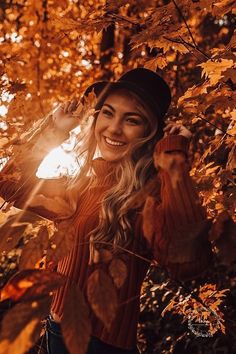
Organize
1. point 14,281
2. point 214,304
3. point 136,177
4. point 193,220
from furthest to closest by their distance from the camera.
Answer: point 214,304 < point 136,177 < point 193,220 < point 14,281

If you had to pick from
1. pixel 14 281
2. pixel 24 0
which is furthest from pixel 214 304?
pixel 24 0

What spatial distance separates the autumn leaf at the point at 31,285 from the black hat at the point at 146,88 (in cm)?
107

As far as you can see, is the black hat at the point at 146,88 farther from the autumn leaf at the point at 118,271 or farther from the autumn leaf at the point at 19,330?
the autumn leaf at the point at 19,330

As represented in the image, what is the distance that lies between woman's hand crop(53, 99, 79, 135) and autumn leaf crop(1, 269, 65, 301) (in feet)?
3.38

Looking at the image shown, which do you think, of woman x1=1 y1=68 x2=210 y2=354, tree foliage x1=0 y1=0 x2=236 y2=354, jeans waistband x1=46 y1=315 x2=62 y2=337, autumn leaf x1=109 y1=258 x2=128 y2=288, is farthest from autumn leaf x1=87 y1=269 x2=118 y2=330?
jeans waistband x1=46 y1=315 x2=62 y2=337

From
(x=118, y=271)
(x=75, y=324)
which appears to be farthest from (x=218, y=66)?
(x=75, y=324)

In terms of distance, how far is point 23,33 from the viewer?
798 centimetres

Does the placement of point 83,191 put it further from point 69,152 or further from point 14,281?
point 14,281

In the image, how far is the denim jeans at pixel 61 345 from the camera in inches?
66.4

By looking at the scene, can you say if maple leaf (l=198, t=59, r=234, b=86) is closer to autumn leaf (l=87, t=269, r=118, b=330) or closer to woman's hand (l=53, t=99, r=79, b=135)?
woman's hand (l=53, t=99, r=79, b=135)

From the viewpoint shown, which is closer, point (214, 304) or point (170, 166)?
point (170, 166)

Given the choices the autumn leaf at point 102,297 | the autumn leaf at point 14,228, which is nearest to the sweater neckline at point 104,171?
the autumn leaf at point 14,228

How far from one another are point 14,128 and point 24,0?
7.92 m

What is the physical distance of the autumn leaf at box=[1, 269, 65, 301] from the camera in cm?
98
